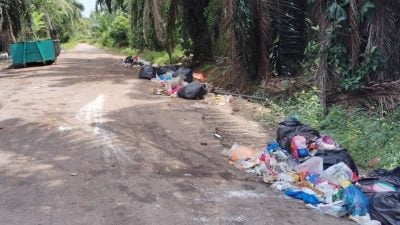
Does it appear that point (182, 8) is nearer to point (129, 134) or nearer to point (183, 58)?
point (183, 58)

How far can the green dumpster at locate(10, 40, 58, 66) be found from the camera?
22625 millimetres

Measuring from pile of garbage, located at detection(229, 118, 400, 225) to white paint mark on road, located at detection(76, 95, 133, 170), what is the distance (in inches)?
63.3

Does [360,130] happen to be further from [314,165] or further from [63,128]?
[63,128]

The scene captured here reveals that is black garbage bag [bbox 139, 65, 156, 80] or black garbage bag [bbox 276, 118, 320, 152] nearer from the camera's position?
black garbage bag [bbox 276, 118, 320, 152]

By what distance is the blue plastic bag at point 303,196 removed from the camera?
5109mm

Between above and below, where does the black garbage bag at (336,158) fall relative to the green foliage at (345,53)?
below

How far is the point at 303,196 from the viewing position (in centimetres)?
521

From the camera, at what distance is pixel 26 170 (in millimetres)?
6012

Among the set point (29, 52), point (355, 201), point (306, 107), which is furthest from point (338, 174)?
point (29, 52)

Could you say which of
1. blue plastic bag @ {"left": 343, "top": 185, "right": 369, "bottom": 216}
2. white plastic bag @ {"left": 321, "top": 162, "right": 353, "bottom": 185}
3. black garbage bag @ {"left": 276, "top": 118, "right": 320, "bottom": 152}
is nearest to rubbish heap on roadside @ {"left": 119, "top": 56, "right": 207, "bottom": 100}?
black garbage bag @ {"left": 276, "top": 118, "right": 320, "bottom": 152}

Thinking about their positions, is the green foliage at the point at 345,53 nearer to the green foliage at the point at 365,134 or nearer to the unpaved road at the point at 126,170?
the green foliage at the point at 365,134

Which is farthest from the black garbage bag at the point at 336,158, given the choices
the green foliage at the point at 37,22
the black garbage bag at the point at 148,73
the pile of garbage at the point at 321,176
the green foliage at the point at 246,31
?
the green foliage at the point at 37,22

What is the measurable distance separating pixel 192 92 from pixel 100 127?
4.32 m

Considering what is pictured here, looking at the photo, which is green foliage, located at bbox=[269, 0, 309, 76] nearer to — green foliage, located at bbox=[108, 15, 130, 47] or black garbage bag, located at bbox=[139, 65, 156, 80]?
black garbage bag, located at bbox=[139, 65, 156, 80]
